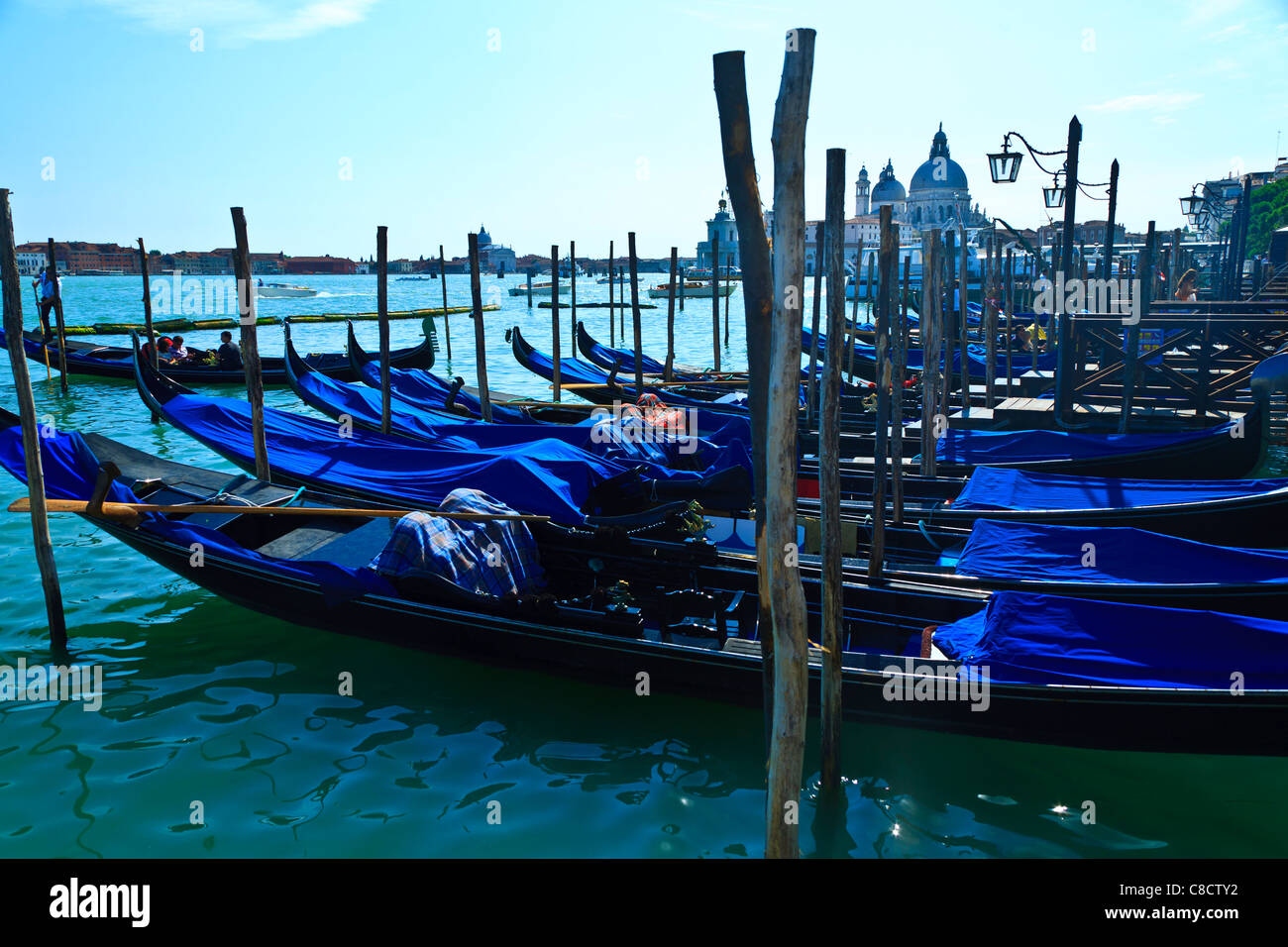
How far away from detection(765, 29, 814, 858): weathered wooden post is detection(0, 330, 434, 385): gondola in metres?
14.6

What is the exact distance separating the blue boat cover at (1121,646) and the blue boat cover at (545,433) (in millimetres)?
2661

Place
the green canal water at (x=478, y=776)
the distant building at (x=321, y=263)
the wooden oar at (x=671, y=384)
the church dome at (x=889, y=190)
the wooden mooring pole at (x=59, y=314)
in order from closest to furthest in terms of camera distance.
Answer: the green canal water at (x=478, y=776) < the wooden oar at (x=671, y=384) < the wooden mooring pole at (x=59, y=314) < the church dome at (x=889, y=190) < the distant building at (x=321, y=263)

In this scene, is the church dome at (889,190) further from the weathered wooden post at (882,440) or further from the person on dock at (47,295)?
the weathered wooden post at (882,440)

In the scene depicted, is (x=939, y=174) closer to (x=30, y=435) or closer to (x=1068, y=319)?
(x=1068, y=319)

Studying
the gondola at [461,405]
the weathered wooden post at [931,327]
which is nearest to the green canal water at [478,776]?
the weathered wooden post at [931,327]

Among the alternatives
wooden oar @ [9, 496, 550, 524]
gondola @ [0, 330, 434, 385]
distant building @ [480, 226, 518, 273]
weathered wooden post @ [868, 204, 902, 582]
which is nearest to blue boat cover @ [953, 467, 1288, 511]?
weathered wooden post @ [868, 204, 902, 582]

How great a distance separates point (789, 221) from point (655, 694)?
2.98m

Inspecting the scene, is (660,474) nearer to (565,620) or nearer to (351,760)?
(565,620)

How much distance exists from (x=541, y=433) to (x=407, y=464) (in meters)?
1.71

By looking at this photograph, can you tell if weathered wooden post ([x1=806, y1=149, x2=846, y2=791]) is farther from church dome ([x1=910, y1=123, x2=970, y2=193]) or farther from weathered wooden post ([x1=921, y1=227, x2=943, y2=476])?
church dome ([x1=910, y1=123, x2=970, y2=193])

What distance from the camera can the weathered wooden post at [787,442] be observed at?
258 cm
